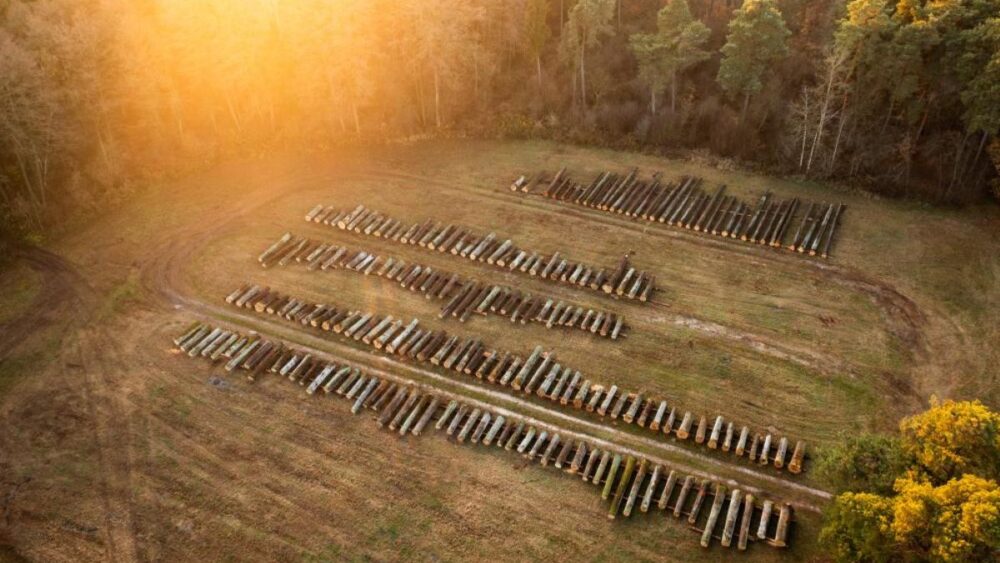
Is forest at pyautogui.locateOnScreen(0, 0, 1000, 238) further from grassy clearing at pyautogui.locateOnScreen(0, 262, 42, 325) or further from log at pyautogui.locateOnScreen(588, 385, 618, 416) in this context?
log at pyautogui.locateOnScreen(588, 385, 618, 416)

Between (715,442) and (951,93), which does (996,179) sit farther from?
(715,442)

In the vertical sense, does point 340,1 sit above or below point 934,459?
above

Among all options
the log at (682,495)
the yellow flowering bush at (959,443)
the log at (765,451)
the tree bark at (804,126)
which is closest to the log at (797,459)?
the log at (765,451)

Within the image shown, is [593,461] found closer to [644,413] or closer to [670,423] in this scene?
[644,413]

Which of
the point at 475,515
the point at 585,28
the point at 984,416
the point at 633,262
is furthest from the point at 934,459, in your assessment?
the point at 585,28

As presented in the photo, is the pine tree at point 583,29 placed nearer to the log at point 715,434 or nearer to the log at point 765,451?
the log at point 715,434

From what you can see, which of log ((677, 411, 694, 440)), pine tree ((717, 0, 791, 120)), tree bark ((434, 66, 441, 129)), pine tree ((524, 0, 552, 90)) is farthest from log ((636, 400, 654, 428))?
pine tree ((524, 0, 552, 90))
